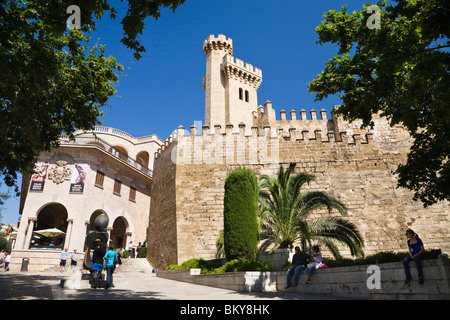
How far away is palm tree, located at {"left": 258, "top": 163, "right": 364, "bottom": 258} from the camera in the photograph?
11.3 metres

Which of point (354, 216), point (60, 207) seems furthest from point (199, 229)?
point (60, 207)

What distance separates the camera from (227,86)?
32375 millimetres

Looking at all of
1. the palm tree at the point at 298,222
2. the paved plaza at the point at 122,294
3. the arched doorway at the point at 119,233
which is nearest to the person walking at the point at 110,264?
the paved plaza at the point at 122,294

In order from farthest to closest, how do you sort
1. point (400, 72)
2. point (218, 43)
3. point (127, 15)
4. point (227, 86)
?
point (218, 43) → point (227, 86) → point (400, 72) → point (127, 15)

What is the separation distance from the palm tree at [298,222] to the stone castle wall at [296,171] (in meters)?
4.59

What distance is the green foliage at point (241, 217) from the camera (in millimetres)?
11617

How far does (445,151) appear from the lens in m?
8.41

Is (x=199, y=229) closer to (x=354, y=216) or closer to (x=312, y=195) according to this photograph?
(x=312, y=195)

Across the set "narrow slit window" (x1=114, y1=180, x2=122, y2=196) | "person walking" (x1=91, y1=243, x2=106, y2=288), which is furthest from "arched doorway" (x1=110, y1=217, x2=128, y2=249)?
"person walking" (x1=91, y1=243, x2=106, y2=288)

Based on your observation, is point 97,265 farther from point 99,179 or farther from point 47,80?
point 99,179

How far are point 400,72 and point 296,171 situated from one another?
10.2 m

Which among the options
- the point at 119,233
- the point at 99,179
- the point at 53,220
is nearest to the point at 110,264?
the point at 99,179

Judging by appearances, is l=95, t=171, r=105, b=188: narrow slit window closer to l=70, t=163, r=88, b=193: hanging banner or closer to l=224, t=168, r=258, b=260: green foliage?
l=70, t=163, r=88, b=193: hanging banner

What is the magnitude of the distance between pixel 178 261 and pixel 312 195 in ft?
27.5
